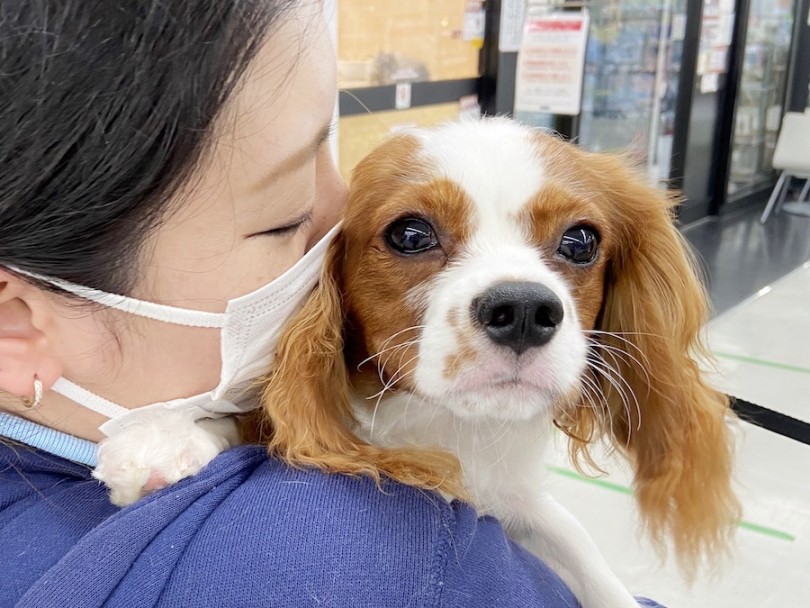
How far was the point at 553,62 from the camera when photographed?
8.48 feet

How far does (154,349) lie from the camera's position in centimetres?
71

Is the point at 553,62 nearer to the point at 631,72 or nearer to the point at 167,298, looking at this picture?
the point at 167,298

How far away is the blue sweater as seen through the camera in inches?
22.5

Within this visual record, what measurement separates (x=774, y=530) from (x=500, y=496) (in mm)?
1216

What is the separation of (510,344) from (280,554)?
0.32 metres

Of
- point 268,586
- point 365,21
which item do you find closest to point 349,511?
point 268,586

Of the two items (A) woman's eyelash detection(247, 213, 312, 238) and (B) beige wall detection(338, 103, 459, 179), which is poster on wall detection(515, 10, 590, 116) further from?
(A) woman's eyelash detection(247, 213, 312, 238)

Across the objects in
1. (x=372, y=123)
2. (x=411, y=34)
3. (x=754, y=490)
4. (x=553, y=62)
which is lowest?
(x=754, y=490)

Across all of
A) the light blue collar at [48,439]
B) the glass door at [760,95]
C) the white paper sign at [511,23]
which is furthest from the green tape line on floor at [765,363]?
the glass door at [760,95]

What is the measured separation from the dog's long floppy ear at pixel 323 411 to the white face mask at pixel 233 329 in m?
0.02

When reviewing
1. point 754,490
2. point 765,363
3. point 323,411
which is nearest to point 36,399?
point 323,411

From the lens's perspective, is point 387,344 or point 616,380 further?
point 616,380

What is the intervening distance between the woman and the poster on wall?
2006 mm

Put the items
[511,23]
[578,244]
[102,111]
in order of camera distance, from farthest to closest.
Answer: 1. [511,23]
2. [578,244]
3. [102,111]
